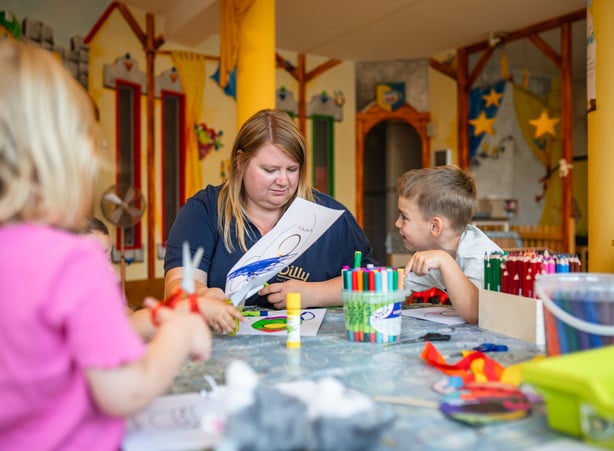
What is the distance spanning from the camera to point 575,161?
8.04 meters

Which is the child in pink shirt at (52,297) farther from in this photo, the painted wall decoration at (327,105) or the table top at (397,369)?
the painted wall decoration at (327,105)

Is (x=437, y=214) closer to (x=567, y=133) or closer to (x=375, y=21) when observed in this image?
(x=375, y=21)

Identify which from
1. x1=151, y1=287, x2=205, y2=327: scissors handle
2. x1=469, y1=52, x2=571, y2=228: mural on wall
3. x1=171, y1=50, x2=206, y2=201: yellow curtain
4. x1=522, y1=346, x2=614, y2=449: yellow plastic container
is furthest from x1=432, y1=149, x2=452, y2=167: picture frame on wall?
x1=522, y1=346, x2=614, y2=449: yellow plastic container

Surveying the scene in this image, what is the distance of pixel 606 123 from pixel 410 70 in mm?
3930

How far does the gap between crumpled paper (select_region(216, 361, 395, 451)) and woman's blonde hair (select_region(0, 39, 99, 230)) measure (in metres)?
0.31

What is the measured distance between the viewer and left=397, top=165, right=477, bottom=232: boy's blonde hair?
192 cm

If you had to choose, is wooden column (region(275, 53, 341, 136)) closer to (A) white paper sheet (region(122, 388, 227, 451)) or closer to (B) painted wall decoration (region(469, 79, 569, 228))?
(B) painted wall decoration (region(469, 79, 569, 228))

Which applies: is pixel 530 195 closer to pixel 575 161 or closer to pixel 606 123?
pixel 575 161

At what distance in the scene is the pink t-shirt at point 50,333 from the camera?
0.68 m

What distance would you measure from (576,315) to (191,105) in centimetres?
572

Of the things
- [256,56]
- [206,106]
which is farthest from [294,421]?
[206,106]

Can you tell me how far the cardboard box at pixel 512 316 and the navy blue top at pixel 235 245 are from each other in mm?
605

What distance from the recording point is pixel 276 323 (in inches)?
61.8

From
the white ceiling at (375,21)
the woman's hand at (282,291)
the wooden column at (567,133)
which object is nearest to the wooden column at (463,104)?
the white ceiling at (375,21)
